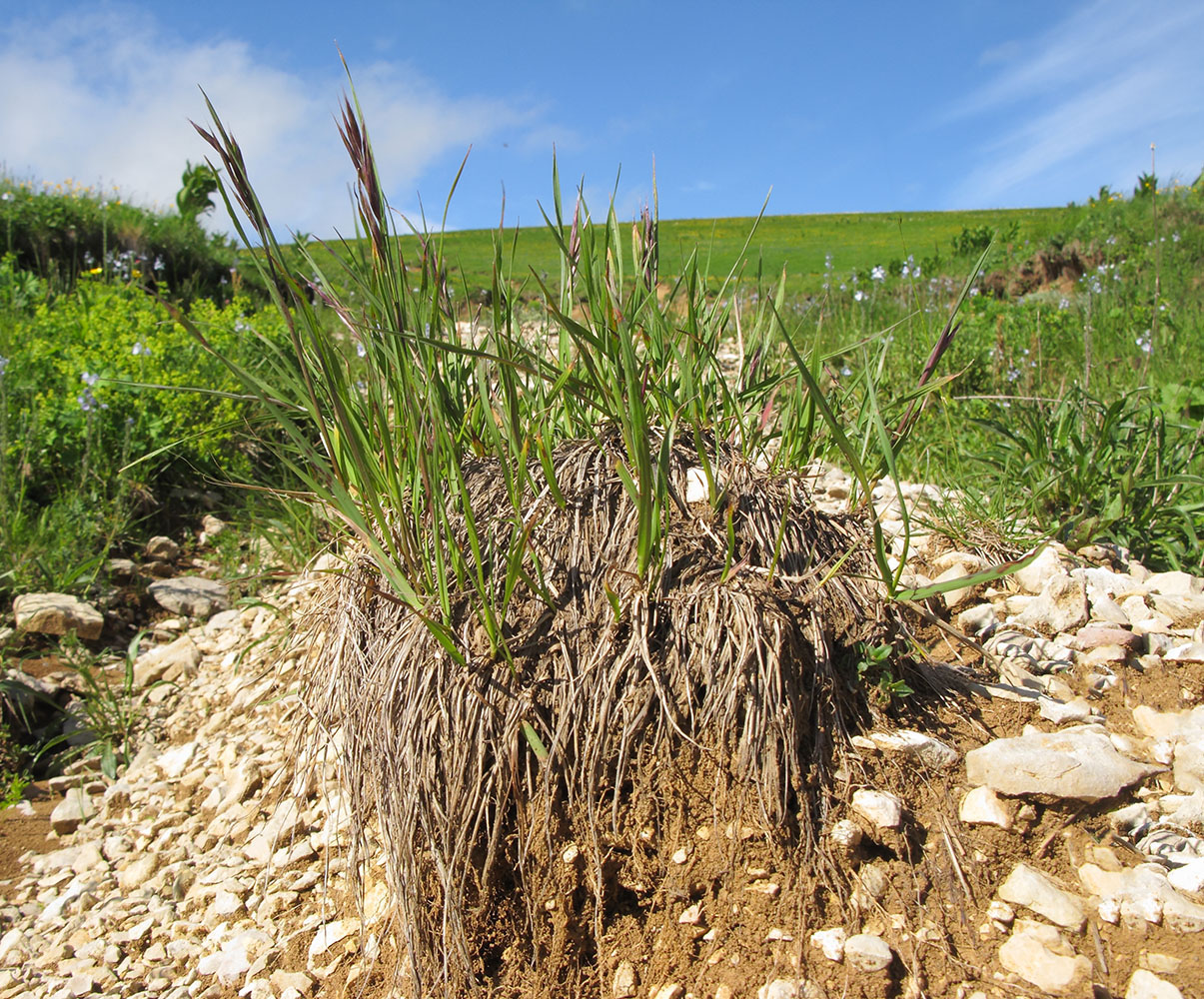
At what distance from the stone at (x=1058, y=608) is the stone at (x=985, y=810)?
0.78 m

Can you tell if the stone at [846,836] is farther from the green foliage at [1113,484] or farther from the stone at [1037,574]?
the green foliage at [1113,484]

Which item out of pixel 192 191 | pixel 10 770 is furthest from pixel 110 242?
pixel 10 770

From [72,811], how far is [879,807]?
2435 mm

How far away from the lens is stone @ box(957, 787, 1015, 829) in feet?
4.93

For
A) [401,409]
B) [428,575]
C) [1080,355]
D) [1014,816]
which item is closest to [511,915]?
[428,575]

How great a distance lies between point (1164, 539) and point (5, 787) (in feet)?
13.0

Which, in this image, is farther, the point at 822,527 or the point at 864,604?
the point at 822,527

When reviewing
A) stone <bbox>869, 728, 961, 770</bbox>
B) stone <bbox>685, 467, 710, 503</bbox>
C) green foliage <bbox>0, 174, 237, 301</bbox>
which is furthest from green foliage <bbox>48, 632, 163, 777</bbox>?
green foliage <bbox>0, 174, 237, 301</bbox>

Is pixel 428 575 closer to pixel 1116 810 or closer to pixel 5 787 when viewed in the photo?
pixel 1116 810

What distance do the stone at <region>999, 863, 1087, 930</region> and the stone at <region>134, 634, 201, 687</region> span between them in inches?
111

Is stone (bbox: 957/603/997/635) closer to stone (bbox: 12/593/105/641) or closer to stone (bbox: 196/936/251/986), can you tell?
stone (bbox: 196/936/251/986)

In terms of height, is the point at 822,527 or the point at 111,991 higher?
the point at 822,527

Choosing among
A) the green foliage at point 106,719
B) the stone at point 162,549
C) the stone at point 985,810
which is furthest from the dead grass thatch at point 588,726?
the stone at point 162,549

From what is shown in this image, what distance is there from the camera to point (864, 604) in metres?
1.74
